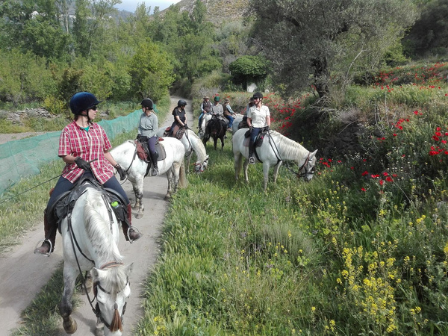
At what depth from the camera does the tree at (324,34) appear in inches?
333

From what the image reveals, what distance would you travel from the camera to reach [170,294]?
3680mm

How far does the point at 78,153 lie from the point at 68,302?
1816mm

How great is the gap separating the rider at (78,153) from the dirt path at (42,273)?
97cm

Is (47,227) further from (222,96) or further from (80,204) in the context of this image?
(222,96)

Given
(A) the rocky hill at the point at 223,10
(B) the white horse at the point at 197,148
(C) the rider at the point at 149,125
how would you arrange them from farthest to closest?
(A) the rocky hill at the point at 223,10 → (B) the white horse at the point at 197,148 → (C) the rider at the point at 149,125

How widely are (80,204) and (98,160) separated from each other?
759mm

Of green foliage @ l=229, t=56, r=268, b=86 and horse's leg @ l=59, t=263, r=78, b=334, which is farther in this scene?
green foliage @ l=229, t=56, r=268, b=86

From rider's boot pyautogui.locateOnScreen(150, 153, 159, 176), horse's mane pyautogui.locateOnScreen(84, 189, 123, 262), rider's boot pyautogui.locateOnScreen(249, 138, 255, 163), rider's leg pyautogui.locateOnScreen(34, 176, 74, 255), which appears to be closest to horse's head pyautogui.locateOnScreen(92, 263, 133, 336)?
horse's mane pyautogui.locateOnScreen(84, 189, 123, 262)

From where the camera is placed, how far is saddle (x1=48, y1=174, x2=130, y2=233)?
129 inches

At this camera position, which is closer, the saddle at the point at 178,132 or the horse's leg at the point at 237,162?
the horse's leg at the point at 237,162

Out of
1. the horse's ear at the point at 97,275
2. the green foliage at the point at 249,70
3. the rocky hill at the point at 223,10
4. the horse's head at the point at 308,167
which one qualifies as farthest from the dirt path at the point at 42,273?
the rocky hill at the point at 223,10

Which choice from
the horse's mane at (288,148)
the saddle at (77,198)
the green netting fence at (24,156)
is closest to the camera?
the saddle at (77,198)

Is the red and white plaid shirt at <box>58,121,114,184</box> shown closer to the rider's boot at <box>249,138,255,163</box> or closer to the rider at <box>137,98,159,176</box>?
the rider at <box>137,98,159,176</box>

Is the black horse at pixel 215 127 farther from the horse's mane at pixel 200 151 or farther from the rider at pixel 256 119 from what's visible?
the rider at pixel 256 119
